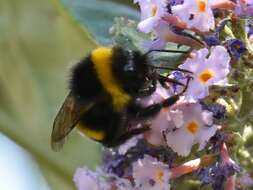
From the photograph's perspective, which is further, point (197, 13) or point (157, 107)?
point (157, 107)

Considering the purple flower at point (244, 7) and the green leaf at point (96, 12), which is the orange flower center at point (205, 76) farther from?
the green leaf at point (96, 12)

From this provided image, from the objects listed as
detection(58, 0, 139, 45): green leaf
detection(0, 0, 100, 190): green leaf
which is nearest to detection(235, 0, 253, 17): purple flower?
detection(58, 0, 139, 45): green leaf

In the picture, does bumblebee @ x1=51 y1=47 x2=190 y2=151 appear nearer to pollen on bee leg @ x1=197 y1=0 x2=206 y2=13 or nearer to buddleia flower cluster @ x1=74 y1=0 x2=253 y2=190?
buddleia flower cluster @ x1=74 y1=0 x2=253 y2=190

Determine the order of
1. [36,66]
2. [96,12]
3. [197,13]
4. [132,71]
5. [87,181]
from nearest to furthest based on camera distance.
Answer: [197,13]
[132,71]
[87,181]
[96,12]
[36,66]

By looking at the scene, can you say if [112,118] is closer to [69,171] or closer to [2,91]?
[69,171]

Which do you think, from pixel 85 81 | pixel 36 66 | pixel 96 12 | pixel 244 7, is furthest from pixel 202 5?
pixel 36 66

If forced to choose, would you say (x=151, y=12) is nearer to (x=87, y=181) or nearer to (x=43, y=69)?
(x=87, y=181)

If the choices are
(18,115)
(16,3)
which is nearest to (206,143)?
(18,115)
